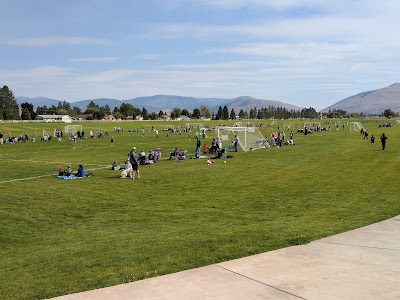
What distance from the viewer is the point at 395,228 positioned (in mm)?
9414

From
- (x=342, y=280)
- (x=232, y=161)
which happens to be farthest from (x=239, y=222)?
(x=232, y=161)

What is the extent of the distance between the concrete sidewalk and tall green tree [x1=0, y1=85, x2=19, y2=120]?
144873mm

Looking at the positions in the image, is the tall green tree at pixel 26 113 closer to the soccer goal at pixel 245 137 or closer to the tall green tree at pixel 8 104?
the tall green tree at pixel 8 104

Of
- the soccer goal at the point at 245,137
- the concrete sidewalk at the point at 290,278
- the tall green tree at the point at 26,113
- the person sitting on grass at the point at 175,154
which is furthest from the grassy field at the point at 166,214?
the tall green tree at the point at 26,113

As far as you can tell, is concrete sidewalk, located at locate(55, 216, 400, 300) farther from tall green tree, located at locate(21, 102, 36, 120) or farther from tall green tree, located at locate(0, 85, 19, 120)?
tall green tree, located at locate(21, 102, 36, 120)

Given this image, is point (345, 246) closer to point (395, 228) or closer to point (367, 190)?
point (395, 228)

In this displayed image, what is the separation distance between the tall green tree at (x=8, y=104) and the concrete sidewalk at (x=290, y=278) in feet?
475

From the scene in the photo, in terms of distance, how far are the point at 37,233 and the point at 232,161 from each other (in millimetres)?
21309

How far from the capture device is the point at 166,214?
14.8m

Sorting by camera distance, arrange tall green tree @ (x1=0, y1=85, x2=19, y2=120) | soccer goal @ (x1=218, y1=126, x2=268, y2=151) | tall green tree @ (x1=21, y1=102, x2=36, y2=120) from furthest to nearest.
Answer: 1. tall green tree @ (x1=21, y1=102, x2=36, y2=120)
2. tall green tree @ (x1=0, y1=85, x2=19, y2=120)
3. soccer goal @ (x1=218, y1=126, x2=268, y2=151)

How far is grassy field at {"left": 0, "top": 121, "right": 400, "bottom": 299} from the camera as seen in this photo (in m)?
7.46

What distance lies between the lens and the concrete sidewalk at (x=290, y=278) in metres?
5.47

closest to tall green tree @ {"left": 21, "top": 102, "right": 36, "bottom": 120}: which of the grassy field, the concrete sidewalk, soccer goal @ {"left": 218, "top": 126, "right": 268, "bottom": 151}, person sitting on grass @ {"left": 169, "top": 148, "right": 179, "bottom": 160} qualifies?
soccer goal @ {"left": 218, "top": 126, "right": 268, "bottom": 151}

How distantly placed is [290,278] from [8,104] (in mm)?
163075
